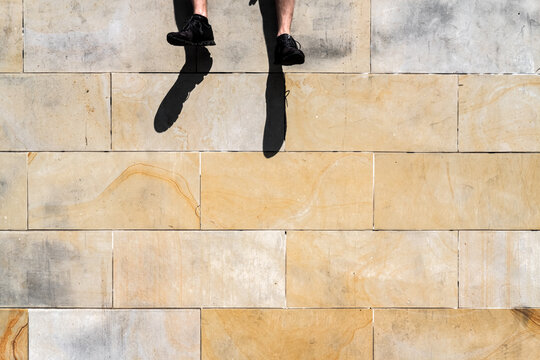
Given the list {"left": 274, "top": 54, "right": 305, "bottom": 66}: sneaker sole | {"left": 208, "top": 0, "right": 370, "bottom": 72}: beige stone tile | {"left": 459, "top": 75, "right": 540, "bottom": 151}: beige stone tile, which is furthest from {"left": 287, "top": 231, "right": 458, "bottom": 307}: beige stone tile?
{"left": 208, "top": 0, "right": 370, "bottom": 72}: beige stone tile

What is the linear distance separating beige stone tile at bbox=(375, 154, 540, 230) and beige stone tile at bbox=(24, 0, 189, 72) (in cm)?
305

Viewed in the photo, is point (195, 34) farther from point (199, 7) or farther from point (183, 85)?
point (183, 85)

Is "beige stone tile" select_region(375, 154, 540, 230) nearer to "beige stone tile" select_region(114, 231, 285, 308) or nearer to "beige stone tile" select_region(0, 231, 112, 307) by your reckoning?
"beige stone tile" select_region(114, 231, 285, 308)

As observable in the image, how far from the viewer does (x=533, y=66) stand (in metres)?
5.57

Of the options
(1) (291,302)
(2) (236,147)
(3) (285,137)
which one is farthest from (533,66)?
(1) (291,302)

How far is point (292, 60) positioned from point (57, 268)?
383 centimetres

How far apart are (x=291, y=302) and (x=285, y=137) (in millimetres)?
2056

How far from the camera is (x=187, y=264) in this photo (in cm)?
552

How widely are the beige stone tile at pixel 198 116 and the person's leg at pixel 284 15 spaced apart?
0.77 m

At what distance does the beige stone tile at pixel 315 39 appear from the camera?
5.55 m

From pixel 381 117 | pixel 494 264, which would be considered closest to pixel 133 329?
pixel 381 117

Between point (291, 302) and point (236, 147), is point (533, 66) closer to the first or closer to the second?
point (236, 147)

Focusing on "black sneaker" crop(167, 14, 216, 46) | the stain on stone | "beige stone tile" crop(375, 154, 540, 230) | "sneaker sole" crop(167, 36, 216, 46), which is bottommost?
the stain on stone

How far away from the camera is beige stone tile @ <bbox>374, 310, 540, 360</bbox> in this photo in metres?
5.54
